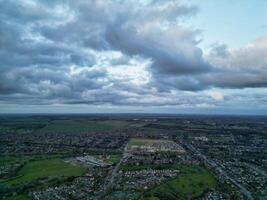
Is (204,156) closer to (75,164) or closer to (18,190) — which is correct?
(75,164)

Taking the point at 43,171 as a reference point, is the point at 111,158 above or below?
above

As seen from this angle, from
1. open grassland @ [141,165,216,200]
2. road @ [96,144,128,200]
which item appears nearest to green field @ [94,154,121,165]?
road @ [96,144,128,200]

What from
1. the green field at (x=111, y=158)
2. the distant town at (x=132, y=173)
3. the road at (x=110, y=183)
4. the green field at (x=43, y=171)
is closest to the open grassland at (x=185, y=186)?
the distant town at (x=132, y=173)

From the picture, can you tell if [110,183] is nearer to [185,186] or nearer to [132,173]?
[132,173]

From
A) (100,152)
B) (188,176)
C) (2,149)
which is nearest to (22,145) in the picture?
(2,149)

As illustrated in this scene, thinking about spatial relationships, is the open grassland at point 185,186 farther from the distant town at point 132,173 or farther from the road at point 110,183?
the road at point 110,183

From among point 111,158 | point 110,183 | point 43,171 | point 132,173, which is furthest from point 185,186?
point 43,171
